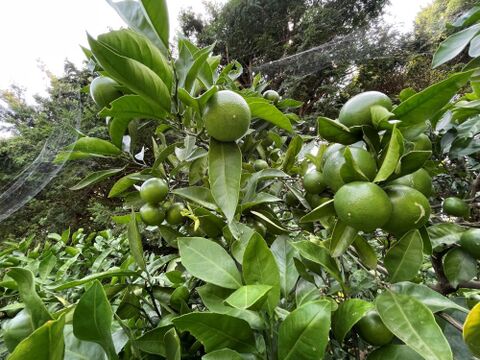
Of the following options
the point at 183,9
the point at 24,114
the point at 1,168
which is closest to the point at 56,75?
the point at 24,114

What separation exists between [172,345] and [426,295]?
0.37 metres

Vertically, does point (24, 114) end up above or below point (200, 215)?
above

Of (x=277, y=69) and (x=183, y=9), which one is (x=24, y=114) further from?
(x=183, y=9)

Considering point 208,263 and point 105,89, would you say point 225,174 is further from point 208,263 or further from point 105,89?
point 105,89

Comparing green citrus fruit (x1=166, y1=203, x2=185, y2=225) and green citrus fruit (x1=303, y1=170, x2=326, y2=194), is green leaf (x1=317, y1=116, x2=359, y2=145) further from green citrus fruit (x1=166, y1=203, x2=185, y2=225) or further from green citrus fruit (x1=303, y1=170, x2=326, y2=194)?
green citrus fruit (x1=166, y1=203, x2=185, y2=225)

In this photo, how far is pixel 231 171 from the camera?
52 cm

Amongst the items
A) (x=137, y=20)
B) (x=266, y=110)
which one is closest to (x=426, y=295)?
(x=266, y=110)

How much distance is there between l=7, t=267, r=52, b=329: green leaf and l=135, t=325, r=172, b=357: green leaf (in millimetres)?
147

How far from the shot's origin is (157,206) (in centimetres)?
70

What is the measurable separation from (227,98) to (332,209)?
26 centimetres

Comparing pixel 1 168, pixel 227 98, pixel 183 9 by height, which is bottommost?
pixel 227 98

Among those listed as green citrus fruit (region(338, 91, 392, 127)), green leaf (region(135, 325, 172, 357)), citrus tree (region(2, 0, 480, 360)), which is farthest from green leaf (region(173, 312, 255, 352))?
green citrus fruit (region(338, 91, 392, 127))

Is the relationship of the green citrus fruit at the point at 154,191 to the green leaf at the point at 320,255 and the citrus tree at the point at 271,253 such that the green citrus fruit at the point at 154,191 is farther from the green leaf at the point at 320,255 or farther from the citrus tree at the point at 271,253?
the green leaf at the point at 320,255

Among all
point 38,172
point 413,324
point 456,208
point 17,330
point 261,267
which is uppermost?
point 38,172
